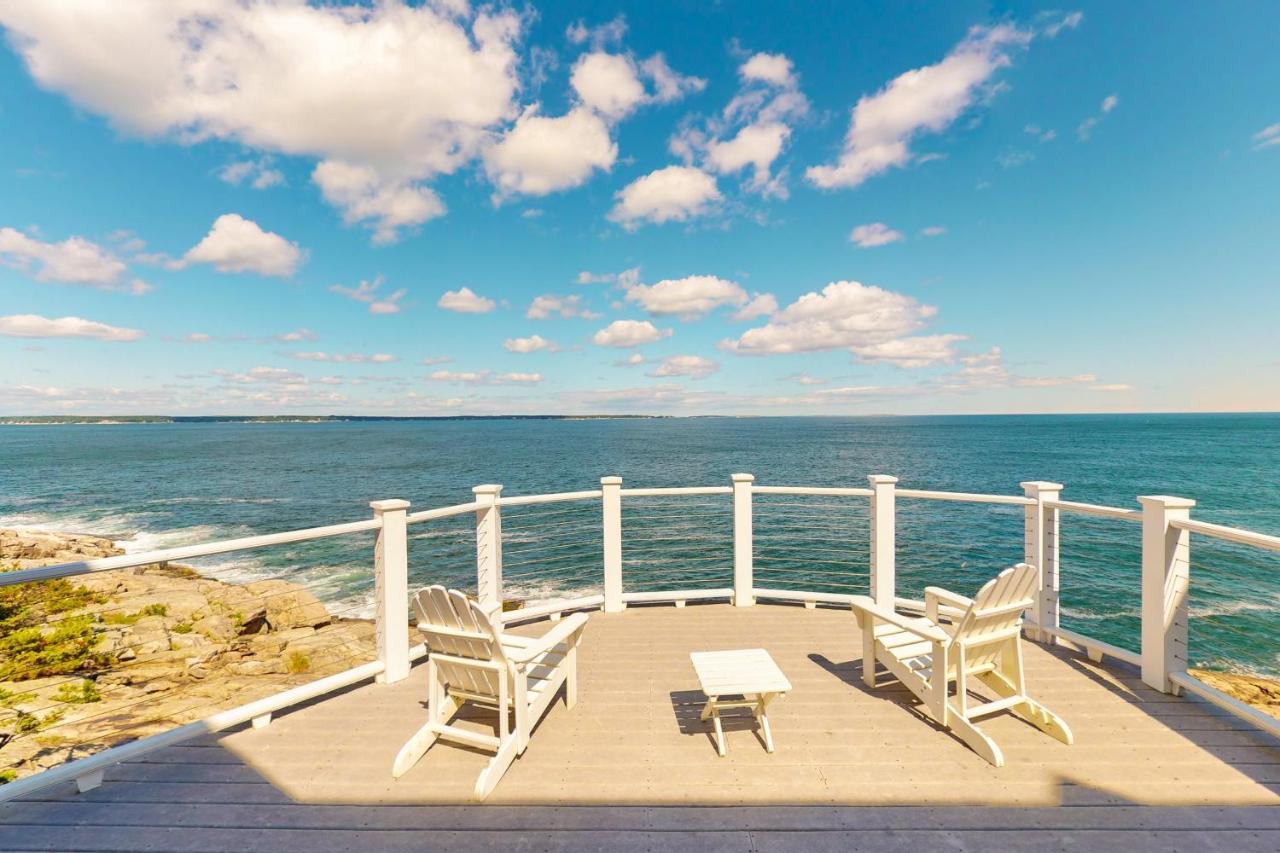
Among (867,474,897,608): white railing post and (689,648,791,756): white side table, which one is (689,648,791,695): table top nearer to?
(689,648,791,756): white side table

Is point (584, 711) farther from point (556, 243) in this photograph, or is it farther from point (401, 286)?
point (401, 286)

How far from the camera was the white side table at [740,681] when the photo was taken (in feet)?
9.34

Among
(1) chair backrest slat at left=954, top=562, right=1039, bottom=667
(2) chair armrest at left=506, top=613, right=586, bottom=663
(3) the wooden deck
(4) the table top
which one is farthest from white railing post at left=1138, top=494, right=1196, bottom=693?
(2) chair armrest at left=506, top=613, right=586, bottom=663

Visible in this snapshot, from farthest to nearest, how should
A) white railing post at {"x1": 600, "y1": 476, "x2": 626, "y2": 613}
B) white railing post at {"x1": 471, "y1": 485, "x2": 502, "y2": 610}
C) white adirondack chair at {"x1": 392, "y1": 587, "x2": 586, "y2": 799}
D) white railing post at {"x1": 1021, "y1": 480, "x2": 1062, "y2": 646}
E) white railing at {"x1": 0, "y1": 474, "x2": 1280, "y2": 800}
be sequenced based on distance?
white railing post at {"x1": 600, "y1": 476, "x2": 626, "y2": 613}, white railing post at {"x1": 471, "y1": 485, "x2": 502, "y2": 610}, white railing post at {"x1": 1021, "y1": 480, "x2": 1062, "y2": 646}, white railing at {"x1": 0, "y1": 474, "x2": 1280, "y2": 800}, white adirondack chair at {"x1": 392, "y1": 587, "x2": 586, "y2": 799}

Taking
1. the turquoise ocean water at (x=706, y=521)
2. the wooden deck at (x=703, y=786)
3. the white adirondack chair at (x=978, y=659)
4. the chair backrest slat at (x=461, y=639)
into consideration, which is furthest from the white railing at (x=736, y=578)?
the turquoise ocean water at (x=706, y=521)

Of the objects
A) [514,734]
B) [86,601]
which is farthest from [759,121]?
[86,601]

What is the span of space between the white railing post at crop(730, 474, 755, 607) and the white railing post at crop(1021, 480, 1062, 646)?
7.85 feet

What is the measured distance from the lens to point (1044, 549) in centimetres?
436

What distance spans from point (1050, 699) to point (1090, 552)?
2021 centimetres

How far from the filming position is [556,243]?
82.4 feet

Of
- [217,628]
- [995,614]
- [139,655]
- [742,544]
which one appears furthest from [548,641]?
[217,628]

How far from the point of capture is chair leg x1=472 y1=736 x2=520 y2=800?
2558 mm

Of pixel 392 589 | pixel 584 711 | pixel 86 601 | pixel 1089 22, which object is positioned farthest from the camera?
pixel 86 601

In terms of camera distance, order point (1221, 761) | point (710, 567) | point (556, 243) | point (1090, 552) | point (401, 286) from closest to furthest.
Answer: point (1221, 761) < point (710, 567) < point (1090, 552) < point (556, 243) < point (401, 286)
